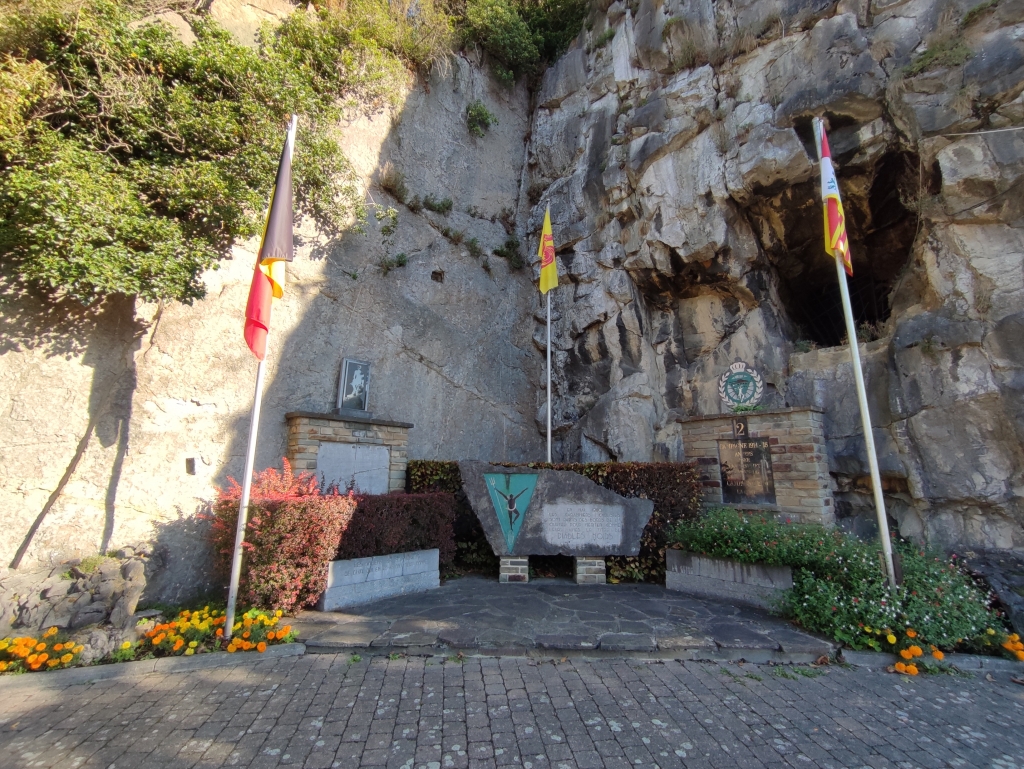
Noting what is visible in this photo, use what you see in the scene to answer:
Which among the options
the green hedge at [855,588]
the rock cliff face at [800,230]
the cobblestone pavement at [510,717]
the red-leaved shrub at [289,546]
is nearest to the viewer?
the cobblestone pavement at [510,717]

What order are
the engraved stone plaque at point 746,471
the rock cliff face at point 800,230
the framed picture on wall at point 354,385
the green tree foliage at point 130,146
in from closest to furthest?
the green tree foliage at point 130,146 < the rock cliff face at point 800,230 < the engraved stone plaque at point 746,471 < the framed picture on wall at point 354,385

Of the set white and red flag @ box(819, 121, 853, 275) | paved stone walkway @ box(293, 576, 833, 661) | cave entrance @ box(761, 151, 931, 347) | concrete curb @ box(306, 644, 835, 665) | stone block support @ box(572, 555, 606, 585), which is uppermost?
cave entrance @ box(761, 151, 931, 347)

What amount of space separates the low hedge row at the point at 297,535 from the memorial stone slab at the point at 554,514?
3.91ft

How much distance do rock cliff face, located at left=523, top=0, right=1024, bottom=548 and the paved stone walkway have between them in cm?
423

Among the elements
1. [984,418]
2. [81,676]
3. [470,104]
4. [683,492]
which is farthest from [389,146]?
[984,418]

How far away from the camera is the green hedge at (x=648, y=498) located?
6250mm

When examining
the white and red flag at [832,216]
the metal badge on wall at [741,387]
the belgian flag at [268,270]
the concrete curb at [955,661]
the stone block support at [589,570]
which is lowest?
the concrete curb at [955,661]

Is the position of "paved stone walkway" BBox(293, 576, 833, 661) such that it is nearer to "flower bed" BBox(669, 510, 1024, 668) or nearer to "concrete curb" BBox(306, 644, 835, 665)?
"concrete curb" BBox(306, 644, 835, 665)

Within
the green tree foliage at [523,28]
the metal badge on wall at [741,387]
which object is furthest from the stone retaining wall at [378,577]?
the green tree foliage at [523,28]

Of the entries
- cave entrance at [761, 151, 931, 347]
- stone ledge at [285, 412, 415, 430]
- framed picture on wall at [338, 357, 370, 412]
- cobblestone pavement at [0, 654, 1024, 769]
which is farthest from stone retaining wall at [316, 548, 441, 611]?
cave entrance at [761, 151, 931, 347]

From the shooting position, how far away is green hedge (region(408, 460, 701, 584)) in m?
6.25

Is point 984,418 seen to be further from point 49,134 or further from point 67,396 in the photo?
point 49,134

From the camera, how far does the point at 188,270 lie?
6.06m

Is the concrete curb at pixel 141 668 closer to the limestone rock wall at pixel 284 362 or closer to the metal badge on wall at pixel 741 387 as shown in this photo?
the limestone rock wall at pixel 284 362
